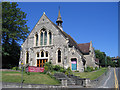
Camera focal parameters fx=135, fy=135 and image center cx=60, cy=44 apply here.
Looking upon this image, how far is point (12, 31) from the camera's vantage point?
1419 inches

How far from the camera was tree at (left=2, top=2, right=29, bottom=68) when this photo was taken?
34.7m

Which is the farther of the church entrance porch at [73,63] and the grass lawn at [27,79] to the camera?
the church entrance porch at [73,63]

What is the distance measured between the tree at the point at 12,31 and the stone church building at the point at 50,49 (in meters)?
3.77

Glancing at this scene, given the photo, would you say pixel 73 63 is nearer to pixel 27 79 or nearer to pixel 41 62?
pixel 41 62

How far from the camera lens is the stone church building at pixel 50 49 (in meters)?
31.6

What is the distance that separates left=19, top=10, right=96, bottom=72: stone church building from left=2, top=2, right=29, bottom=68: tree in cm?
377

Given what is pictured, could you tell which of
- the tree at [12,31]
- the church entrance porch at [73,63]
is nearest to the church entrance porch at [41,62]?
the church entrance porch at [73,63]

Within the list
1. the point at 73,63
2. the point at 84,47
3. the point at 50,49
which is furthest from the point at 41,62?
the point at 84,47

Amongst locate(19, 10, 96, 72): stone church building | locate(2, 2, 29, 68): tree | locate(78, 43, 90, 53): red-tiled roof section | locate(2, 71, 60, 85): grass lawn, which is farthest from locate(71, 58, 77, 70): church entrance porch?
locate(2, 2, 29, 68): tree

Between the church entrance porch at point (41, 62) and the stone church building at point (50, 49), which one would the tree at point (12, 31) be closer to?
the stone church building at point (50, 49)

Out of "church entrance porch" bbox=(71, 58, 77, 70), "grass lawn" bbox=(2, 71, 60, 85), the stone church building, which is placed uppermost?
the stone church building

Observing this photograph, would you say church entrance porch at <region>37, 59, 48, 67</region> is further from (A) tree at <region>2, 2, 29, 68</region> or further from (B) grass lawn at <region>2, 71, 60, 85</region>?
(B) grass lawn at <region>2, 71, 60, 85</region>

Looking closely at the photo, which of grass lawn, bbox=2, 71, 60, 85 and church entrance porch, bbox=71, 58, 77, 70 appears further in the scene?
church entrance porch, bbox=71, 58, 77, 70

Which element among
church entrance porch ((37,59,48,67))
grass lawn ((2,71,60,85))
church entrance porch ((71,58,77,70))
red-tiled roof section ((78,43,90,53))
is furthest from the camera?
red-tiled roof section ((78,43,90,53))
